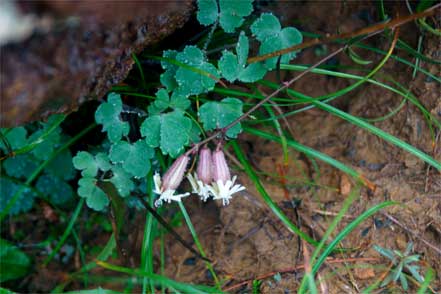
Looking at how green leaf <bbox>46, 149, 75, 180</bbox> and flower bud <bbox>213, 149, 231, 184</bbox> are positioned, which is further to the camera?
green leaf <bbox>46, 149, 75, 180</bbox>

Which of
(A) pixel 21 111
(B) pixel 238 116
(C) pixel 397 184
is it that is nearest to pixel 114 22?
(A) pixel 21 111

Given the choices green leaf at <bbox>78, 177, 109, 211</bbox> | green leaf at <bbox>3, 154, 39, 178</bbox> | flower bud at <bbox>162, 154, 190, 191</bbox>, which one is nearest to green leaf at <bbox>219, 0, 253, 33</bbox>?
flower bud at <bbox>162, 154, 190, 191</bbox>

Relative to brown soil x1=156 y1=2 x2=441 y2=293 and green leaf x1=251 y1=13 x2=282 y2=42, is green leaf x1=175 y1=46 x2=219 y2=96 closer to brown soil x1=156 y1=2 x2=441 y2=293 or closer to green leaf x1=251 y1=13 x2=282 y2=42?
green leaf x1=251 y1=13 x2=282 y2=42

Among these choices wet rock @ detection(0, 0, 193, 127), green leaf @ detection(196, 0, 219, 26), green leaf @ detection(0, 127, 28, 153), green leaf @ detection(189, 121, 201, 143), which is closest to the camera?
wet rock @ detection(0, 0, 193, 127)

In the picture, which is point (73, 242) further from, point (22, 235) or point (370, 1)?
point (370, 1)

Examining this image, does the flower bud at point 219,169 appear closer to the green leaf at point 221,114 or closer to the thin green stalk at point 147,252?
the green leaf at point 221,114

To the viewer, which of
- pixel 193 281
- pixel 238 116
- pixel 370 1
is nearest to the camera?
pixel 238 116

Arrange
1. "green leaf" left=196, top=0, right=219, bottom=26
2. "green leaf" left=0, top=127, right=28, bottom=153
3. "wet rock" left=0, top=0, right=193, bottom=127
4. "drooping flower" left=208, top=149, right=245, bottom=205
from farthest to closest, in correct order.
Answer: "green leaf" left=0, top=127, right=28, bottom=153 < "green leaf" left=196, top=0, right=219, bottom=26 < "drooping flower" left=208, top=149, right=245, bottom=205 < "wet rock" left=0, top=0, right=193, bottom=127

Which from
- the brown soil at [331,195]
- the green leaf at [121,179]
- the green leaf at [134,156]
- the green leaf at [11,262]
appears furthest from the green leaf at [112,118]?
the green leaf at [11,262]
